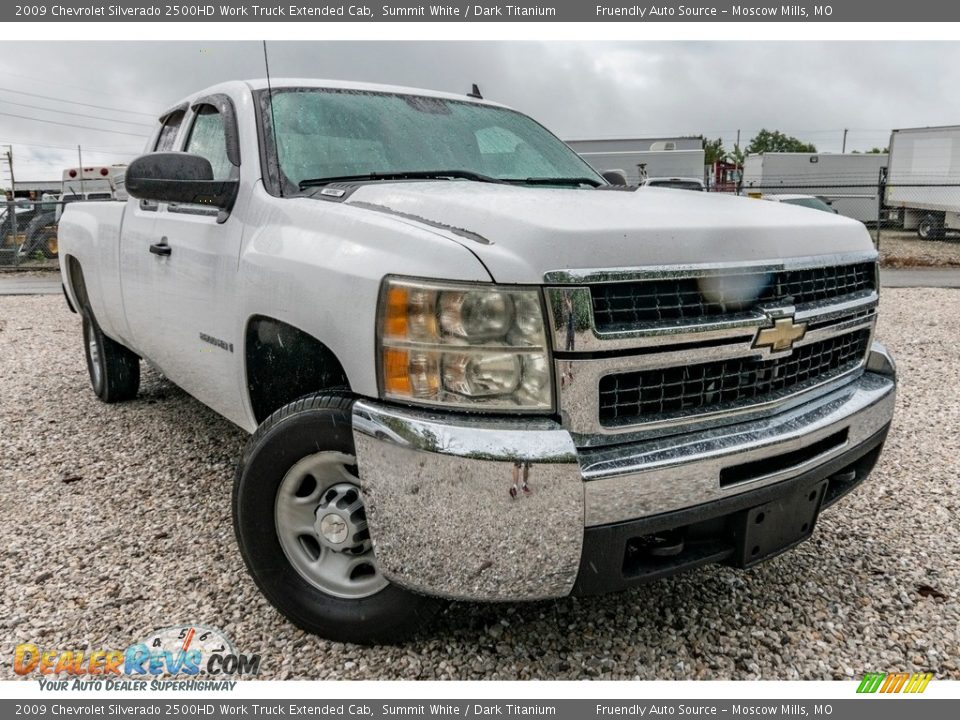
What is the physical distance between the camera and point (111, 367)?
17.2ft

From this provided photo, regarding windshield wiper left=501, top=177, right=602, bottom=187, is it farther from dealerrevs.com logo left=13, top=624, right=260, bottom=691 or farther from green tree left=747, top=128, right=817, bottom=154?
green tree left=747, top=128, right=817, bottom=154

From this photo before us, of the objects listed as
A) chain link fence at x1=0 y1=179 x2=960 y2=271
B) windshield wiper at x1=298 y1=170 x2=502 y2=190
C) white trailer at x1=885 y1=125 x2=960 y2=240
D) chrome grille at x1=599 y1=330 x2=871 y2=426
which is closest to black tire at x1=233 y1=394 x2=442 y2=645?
chrome grille at x1=599 y1=330 x2=871 y2=426

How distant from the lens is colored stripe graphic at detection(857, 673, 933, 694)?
2.30m

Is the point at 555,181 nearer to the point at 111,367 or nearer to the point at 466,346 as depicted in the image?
the point at 466,346

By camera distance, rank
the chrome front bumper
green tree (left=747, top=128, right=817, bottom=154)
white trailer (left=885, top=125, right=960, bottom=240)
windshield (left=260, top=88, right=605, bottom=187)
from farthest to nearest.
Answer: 1. green tree (left=747, top=128, right=817, bottom=154)
2. white trailer (left=885, top=125, right=960, bottom=240)
3. windshield (left=260, top=88, right=605, bottom=187)
4. the chrome front bumper

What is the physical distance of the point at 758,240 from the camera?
230 cm

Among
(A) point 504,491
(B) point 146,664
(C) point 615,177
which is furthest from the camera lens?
(C) point 615,177

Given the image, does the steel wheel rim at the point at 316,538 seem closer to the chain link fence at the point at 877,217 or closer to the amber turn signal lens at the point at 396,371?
the amber turn signal lens at the point at 396,371

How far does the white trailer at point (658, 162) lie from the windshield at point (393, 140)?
2072 centimetres

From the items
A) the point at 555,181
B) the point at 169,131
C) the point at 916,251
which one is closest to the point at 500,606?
the point at 555,181

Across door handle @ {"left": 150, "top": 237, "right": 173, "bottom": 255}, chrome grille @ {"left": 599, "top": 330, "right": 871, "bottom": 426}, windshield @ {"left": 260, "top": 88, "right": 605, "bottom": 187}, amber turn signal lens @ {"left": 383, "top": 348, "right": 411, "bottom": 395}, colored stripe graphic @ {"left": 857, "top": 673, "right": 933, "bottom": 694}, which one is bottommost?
colored stripe graphic @ {"left": 857, "top": 673, "right": 933, "bottom": 694}

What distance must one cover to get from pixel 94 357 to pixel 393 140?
3437mm

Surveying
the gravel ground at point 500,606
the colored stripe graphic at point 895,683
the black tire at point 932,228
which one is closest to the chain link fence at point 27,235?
the gravel ground at point 500,606

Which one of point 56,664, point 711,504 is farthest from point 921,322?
point 56,664
